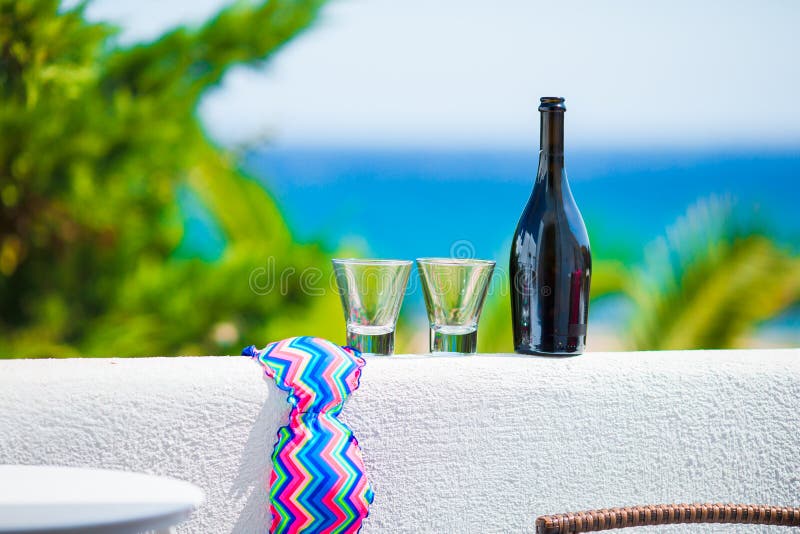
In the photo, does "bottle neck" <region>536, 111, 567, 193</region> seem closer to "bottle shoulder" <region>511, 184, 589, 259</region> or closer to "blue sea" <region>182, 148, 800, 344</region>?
"bottle shoulder" <region>511, 184, 589, 259</region>

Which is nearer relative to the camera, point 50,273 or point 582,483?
point 582,483

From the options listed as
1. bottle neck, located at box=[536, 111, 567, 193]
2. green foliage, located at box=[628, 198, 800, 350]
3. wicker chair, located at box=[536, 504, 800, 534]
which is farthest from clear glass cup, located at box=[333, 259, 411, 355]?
green foliage, located at box=[628, 198, 800, 350]

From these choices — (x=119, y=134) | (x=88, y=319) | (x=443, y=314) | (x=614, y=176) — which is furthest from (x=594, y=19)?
(x=443, y=314)

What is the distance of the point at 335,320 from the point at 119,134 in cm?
156

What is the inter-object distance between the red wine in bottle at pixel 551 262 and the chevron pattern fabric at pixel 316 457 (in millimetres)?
331

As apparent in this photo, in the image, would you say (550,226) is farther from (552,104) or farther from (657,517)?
(657,517)

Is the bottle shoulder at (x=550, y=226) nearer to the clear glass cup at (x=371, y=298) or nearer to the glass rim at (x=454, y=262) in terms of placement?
the glass rim at (x=454, y=262)

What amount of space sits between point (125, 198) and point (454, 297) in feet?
11.8

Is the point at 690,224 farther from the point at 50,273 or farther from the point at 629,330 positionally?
the point at 50,273

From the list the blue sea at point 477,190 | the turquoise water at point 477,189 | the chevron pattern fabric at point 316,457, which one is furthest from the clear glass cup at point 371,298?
the turquoise water at point 477,189

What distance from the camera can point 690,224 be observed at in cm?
331

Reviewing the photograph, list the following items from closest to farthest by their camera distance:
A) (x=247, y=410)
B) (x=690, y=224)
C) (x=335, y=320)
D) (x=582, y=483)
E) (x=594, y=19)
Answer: (x=247, y=410)
(x=582, y=483)
(x=690, y=224)
(x=335, y=320)
(x=594, y=19)

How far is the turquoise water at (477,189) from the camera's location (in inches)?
233

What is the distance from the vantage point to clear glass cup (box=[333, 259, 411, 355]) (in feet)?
4.20
